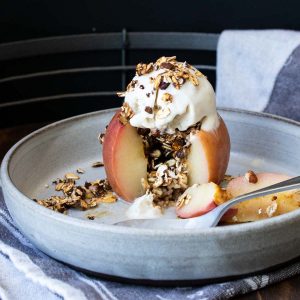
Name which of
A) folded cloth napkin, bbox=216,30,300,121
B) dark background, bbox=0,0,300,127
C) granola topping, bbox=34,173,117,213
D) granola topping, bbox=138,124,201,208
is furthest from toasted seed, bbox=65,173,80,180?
dark background, bbox=0,0,300,127

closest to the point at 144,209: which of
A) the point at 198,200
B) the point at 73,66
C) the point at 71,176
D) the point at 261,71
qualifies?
the point at 198,200

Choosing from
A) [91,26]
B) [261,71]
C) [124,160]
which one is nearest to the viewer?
[124,160]

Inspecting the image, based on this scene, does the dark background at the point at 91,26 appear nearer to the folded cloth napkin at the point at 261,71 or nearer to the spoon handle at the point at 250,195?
the folded cloth napkin at the point at 261,71

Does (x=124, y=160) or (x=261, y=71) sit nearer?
(x=124, y=160)

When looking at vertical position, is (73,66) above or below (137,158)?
below

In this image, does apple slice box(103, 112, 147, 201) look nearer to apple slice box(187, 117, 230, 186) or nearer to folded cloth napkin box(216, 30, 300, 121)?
apple slice box(187, 117, 230, 186)

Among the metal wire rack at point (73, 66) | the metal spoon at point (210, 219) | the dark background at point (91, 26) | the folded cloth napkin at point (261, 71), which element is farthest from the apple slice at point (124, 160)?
the dark background at point (91, 26)

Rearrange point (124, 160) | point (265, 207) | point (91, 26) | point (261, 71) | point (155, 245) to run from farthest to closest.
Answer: point (91, 26) < point (261, 71) < point (124, 160) < point (265, 207) < point (155, 245)

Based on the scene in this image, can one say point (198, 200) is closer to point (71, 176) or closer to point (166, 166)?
point (166, 166)
